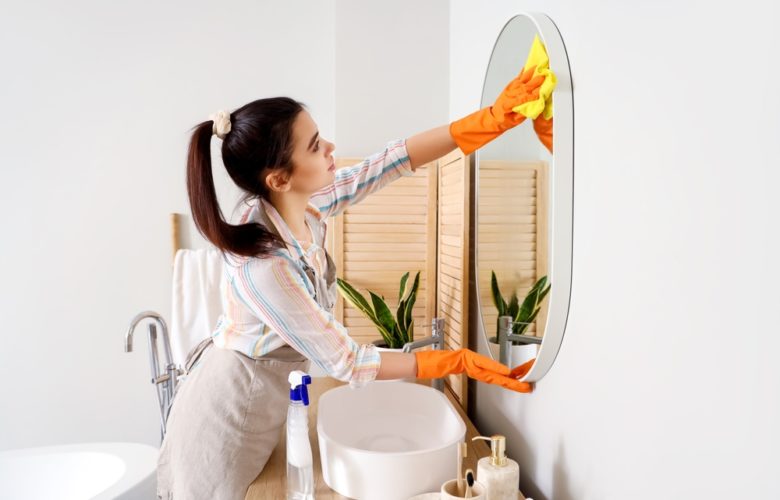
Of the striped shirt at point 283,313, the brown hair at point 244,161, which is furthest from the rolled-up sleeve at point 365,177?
the brown hair at point 244,161


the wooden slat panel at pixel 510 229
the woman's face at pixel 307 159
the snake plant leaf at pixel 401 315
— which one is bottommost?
the snake plant leaf at pixel 401 315

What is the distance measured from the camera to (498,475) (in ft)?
2.55

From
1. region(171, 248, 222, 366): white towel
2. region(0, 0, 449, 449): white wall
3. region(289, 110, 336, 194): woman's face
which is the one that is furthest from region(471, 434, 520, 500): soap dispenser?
region(0, 0, 449, 449): white wall

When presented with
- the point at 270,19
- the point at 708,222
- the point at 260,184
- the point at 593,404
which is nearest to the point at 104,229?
the point at 270,19

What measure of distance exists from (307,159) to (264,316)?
0.31m

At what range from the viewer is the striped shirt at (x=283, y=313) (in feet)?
3.01

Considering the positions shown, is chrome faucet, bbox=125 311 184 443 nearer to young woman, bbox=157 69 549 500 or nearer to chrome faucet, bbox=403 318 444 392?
young woman, bbox=157 69 549 500

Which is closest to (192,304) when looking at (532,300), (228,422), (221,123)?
(228,422)

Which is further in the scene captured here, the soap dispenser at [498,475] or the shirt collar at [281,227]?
the shirt collar at [281,227]

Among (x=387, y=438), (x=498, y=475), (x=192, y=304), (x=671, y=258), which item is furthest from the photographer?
(x=192, y=304)

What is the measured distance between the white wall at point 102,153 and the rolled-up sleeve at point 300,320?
107cm

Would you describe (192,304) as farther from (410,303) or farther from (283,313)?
(283,313)

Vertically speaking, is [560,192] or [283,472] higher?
[560,192]

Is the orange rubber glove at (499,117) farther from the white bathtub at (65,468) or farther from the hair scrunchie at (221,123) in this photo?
the white bathtub at (65,468)
